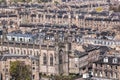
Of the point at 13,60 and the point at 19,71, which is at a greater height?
the point at 13,60

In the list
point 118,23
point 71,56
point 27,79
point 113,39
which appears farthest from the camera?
point 118,23

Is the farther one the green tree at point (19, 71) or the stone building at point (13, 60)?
the stone building at point (13, 60)

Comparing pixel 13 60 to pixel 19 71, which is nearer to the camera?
pixel 19 71

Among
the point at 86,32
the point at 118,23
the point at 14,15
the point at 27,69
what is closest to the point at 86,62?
the point at 27,69

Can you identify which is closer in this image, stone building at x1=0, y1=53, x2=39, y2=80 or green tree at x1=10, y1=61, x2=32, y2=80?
green tree at x1=10, y1=61, x2=32, y2=80

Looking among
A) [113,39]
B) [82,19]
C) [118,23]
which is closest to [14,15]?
[82,19]

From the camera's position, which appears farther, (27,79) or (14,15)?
(14,15)

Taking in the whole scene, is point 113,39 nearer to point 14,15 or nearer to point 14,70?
point 14,70

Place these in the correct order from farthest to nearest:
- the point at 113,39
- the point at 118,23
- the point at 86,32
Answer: the point at 118,23 < the point at 86,32 < the point at 113,39
